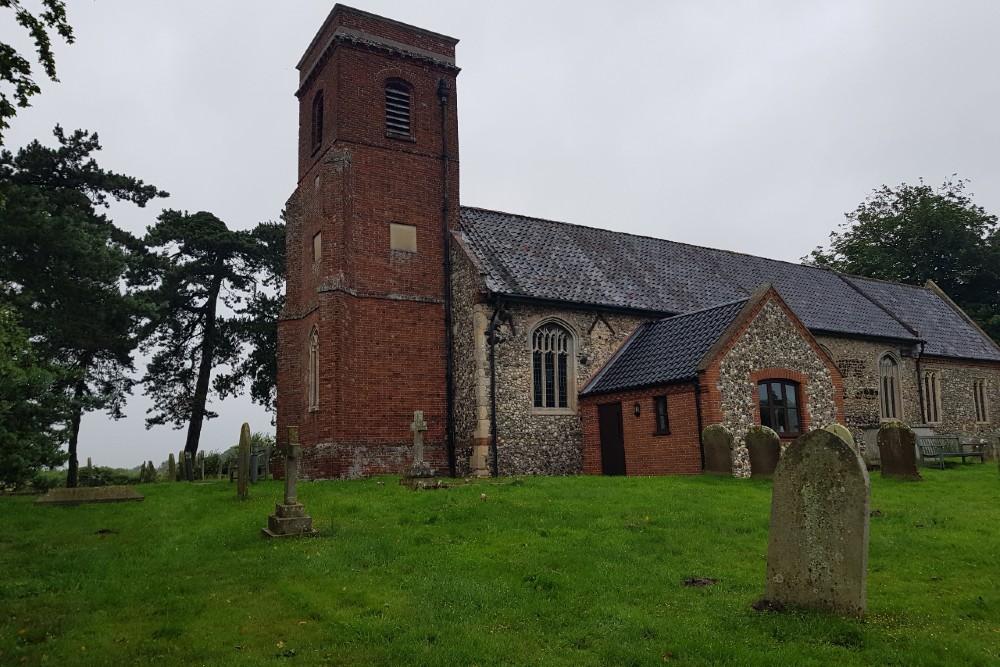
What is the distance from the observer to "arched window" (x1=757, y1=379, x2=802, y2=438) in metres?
18.9

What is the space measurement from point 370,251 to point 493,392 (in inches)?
222

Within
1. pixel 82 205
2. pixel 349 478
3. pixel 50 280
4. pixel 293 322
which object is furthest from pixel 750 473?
pixel 82 205

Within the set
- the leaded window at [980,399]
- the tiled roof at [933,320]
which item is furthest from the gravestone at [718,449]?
the leaded window at [980,399]

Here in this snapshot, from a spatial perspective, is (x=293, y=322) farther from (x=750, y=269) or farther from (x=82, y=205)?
(x=750, y=269)

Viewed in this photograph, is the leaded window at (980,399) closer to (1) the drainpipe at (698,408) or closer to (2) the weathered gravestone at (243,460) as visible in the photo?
(1) the drainpipe at (698,408)

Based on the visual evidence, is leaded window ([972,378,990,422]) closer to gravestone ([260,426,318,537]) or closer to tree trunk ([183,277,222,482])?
gravestone ([260,426,318,537])

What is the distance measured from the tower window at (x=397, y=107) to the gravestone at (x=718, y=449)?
43.9ft

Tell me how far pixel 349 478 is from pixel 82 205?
49.3ft

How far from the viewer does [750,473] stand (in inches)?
670

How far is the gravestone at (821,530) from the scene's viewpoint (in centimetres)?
684

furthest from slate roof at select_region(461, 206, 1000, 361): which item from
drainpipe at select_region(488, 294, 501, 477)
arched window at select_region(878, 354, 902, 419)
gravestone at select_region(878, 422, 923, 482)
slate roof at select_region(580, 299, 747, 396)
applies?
gravestone at select_region(878, 422, 923, 482)

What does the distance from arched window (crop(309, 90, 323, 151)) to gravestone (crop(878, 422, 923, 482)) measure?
18.8 m

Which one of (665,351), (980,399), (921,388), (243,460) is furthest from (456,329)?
(980,399)

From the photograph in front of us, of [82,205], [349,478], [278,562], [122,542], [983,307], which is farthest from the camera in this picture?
[983,307]
